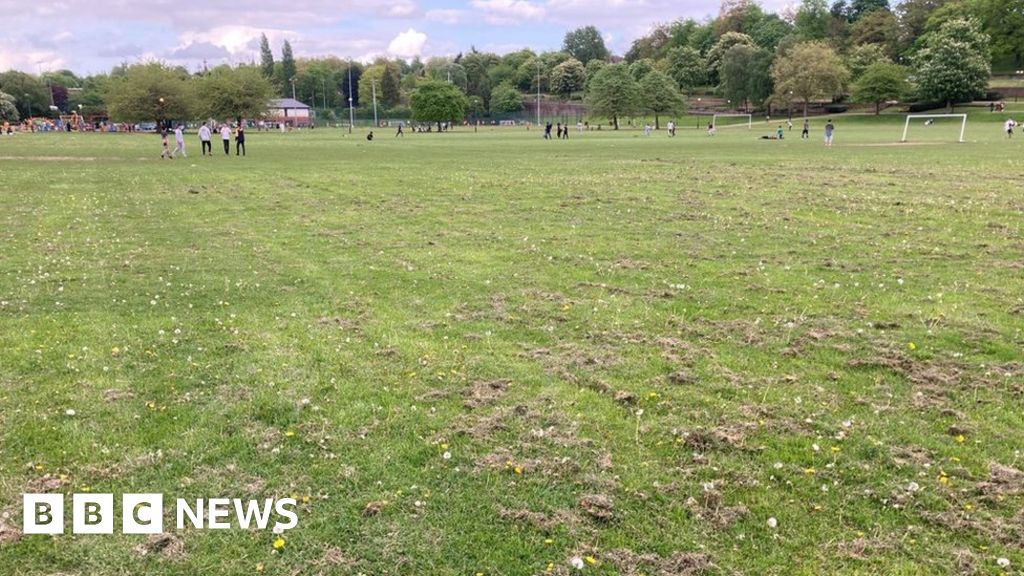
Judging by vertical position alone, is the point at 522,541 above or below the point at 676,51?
below

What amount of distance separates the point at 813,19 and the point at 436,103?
112037mm

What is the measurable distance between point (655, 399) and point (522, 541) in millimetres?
2558

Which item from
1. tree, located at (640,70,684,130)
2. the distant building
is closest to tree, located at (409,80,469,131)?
tree, located at (640,70,684,130)

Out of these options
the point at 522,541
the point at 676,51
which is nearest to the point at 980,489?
the point at 522,541

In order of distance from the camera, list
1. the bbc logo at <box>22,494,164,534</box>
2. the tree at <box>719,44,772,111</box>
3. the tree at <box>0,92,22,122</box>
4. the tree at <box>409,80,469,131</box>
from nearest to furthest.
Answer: the bbc logo at <box>22,494,164,534</box> < the tree at <box>409,80,469,131</box> < the tree at <box>719,44,772,111</box> < the tree at <box>0,92,22,122</box>

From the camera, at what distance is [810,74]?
11131 centimetres

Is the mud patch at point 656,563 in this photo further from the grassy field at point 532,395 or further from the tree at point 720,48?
the tree at point 720,48

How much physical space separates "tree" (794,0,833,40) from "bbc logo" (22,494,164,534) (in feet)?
603

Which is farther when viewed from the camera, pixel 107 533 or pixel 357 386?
pixel 357 386

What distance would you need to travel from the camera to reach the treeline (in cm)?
9625

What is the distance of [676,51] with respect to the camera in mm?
171250

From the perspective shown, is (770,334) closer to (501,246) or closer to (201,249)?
(501,246)

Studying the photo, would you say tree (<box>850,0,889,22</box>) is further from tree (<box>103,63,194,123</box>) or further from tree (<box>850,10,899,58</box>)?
tree (<box>103,63,194,123</box>)

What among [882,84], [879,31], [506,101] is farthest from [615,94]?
[879,31]
